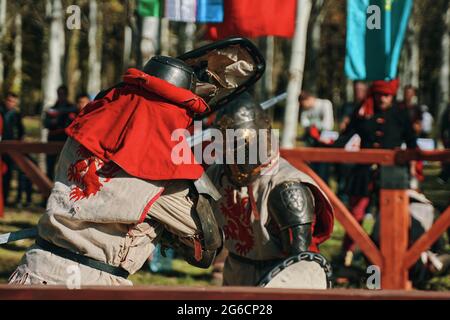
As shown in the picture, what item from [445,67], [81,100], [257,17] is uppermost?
[257,17]

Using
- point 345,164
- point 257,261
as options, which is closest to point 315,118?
point 345,164

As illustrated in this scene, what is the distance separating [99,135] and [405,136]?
5.44 meters

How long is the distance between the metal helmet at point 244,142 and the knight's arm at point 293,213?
0.17 meters

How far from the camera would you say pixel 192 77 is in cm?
379

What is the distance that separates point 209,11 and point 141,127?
17.5 ft

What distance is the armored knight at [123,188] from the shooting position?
11.7ft

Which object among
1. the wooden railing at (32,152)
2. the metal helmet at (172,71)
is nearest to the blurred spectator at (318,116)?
the wooden railing at (32,152)

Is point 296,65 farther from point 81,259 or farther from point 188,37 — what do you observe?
point 188,37

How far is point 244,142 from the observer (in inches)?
193

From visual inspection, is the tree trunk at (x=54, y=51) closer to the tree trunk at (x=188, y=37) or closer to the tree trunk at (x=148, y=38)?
the tree trunk at (x=188, y=37)

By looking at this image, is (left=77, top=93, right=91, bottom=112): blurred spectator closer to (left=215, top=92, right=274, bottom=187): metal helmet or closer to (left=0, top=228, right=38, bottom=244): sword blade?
(left=215, top=92, right=274, bottom=187): metal helmet

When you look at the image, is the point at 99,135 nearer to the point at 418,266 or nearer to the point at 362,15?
the point at 418,266
